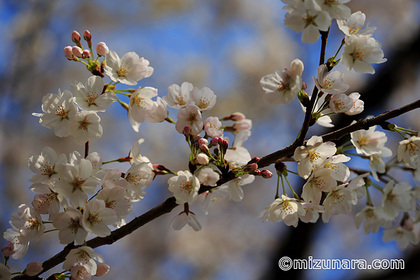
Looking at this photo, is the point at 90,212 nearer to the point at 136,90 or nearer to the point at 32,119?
the point at 136,90

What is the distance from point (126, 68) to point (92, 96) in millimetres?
109

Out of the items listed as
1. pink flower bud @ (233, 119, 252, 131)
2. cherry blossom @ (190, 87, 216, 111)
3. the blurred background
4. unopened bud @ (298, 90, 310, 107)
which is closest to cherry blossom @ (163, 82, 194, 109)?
cherry blossom @ (190, 87, 216, 111)

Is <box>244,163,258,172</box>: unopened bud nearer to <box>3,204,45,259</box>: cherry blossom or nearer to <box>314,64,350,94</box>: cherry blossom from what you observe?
<box>314,64,350,94</box>: cherry blossom

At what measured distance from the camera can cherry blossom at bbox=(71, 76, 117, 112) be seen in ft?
2.20

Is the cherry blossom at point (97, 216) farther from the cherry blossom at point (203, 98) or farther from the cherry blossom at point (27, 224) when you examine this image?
the cherry blossom at point (203, 98)

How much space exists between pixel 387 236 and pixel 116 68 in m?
0.76

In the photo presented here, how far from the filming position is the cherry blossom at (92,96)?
2.20 ft

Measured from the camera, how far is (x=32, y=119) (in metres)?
4.79

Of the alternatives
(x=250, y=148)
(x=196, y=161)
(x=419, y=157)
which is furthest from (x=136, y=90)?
(x=250, y=148)

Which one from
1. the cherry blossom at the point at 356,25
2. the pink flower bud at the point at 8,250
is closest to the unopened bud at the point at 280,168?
the cherry blossom at the point at 356,25

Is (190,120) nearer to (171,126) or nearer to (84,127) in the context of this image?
(84,127)

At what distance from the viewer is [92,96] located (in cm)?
67

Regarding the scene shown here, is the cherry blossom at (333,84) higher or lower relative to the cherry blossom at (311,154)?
higher

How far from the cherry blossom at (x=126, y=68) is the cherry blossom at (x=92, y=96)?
4 cm
